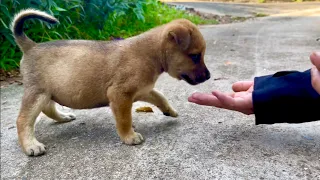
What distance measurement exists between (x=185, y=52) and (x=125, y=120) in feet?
2.18

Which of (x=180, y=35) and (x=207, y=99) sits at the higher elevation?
(x=180, y=35)

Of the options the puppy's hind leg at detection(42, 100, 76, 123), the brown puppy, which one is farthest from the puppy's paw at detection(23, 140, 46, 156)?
the puppy's hind leg at detection(42, 100, 76, 123)

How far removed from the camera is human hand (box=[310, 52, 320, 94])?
220cm

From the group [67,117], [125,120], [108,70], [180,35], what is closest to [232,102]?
[180,35]

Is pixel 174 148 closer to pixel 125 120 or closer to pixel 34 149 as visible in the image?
pixel 125 120

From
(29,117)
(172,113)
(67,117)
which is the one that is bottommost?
(67,117)

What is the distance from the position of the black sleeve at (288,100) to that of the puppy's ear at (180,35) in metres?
0.64

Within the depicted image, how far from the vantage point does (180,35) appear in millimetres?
2840

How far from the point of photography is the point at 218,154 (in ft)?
8.08

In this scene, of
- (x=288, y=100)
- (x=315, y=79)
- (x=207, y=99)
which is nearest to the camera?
(x=315, y=79)

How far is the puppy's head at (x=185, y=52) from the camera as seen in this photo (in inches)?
114

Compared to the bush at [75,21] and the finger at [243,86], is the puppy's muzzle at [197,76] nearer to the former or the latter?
the finger at [243,86]

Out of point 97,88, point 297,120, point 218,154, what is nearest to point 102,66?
point 97,88

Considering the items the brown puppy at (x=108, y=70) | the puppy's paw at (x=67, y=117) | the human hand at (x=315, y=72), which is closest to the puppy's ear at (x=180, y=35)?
the brown puppy at (x=108, y=70)
